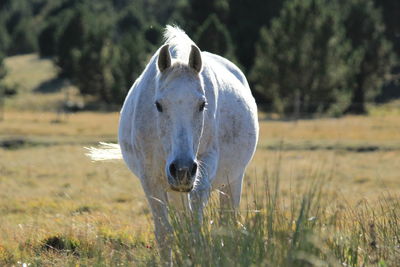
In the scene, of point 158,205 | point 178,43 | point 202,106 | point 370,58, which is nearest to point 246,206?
point 158,205

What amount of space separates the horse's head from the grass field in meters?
0.32

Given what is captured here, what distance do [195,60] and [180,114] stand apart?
1.66ft

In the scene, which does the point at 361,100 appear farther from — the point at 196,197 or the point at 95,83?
the point at 196,197

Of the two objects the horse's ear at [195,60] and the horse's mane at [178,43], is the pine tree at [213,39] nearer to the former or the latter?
the horse's mane at [178,43]

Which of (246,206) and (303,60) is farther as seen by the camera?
(303,60)

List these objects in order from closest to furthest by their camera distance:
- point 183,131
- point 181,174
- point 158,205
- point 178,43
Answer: point 181,174 < point 183,131 < point 158,205 < point 178,43

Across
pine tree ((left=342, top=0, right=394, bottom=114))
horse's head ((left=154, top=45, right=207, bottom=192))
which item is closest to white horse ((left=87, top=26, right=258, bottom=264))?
horse's head ((left=154, top=45, right=207, bottom=192))

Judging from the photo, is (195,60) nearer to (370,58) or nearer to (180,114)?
(180,114)

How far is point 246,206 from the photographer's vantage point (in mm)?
5805

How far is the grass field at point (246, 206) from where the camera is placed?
4.20 metres

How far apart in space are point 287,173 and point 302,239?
1499 cm

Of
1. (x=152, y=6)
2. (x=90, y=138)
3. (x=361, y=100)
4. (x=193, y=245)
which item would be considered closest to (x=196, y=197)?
(x=193, y=245)

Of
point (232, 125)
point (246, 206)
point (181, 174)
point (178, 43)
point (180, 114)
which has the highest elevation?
point (178, 43)

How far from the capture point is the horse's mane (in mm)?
5926
